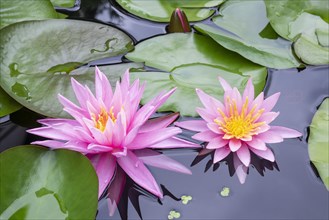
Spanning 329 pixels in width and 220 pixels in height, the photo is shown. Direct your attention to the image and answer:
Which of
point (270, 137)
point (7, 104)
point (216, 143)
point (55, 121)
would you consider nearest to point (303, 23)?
point (270, 137)

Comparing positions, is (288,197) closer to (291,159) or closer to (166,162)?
(291,159)

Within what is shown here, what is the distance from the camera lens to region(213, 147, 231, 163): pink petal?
65.6 inches

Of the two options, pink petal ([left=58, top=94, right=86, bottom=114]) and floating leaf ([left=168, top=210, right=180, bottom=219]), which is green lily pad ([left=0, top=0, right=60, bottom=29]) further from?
floating leaf ([left=168, top=210, right=180, bottom=219])

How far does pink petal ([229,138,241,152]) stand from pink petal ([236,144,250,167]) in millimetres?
22

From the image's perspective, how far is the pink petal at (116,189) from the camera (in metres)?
1.54

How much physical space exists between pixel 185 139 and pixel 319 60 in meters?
0.71

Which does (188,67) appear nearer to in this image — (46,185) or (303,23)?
(303,23)

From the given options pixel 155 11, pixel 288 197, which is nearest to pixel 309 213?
pixel 288 197

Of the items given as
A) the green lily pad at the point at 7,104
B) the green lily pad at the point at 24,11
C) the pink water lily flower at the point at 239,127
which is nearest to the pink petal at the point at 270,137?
the pink water lily flower at the point at 239,127

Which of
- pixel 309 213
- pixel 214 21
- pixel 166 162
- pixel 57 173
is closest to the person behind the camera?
pixel 57 173

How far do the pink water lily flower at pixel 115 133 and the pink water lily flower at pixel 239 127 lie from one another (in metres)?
0.11

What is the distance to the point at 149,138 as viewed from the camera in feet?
5.37

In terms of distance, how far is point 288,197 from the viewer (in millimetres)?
1597

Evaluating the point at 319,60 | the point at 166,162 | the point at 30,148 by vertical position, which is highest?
the point at 319,60
